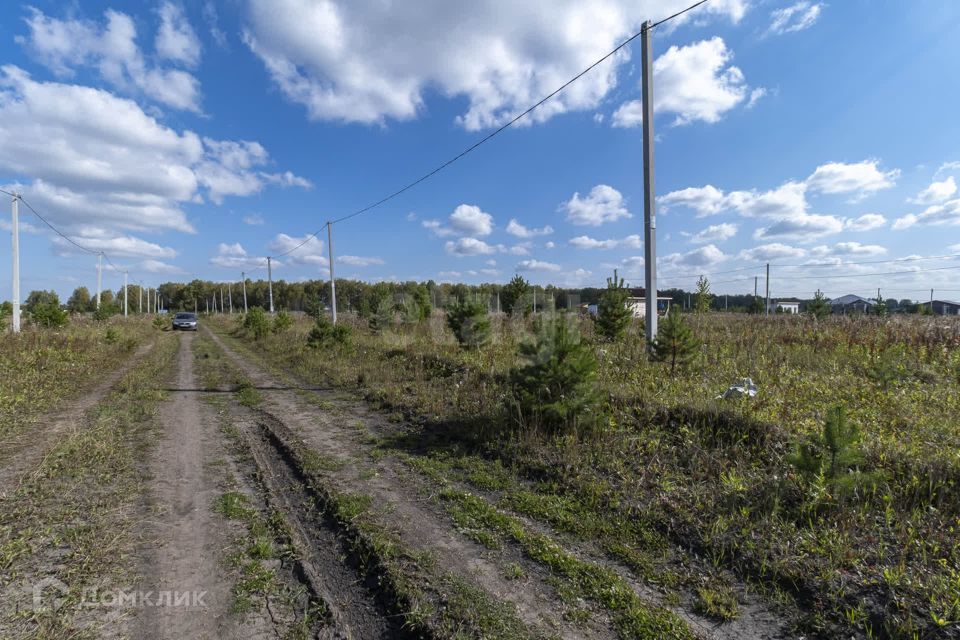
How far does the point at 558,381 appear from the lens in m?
5.38

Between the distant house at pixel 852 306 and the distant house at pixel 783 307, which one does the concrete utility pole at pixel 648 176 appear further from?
the distant house at pixel 783 307

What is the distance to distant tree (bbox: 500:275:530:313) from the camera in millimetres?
19984

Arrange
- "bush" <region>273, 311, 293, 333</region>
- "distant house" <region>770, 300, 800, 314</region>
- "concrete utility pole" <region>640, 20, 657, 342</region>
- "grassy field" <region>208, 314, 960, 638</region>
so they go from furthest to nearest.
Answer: "distant house" <region>770, 300, 800, 314</region>
"bush" <region>273, 311, 293, 333</region>
"concrete utility pole" <region>640, 20, 657, 342</region>
"grassy field" <region>208, 314, 960, 638</region>

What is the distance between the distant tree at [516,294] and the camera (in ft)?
65.6

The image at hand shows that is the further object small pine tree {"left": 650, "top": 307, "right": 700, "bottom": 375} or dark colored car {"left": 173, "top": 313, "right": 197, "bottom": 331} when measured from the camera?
dark colored car {"left": 173, "top": 313, "right": 197, "bottom": 331}

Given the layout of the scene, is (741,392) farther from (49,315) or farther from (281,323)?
(49,315)

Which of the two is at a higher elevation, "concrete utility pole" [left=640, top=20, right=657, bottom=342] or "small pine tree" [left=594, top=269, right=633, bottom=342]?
"concrete utility pole" [left=640, top=20, right=657, bottom=342]

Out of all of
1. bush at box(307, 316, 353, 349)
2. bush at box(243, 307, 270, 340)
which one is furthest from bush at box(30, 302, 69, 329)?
bush at box(307, 316, 353, 349)

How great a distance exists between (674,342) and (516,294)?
13.4 metres

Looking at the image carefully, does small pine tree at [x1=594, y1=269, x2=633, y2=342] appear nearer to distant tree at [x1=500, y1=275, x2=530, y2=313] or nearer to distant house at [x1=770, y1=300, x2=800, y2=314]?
distant tree at [x1=500, y1=275, x2=530, y2=313]

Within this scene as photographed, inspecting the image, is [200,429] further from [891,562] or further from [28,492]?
[891,562]

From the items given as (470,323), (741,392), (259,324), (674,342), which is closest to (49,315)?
(259,324)

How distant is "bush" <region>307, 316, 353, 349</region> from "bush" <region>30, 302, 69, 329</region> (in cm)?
1304

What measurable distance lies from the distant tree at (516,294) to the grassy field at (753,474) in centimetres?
1158
